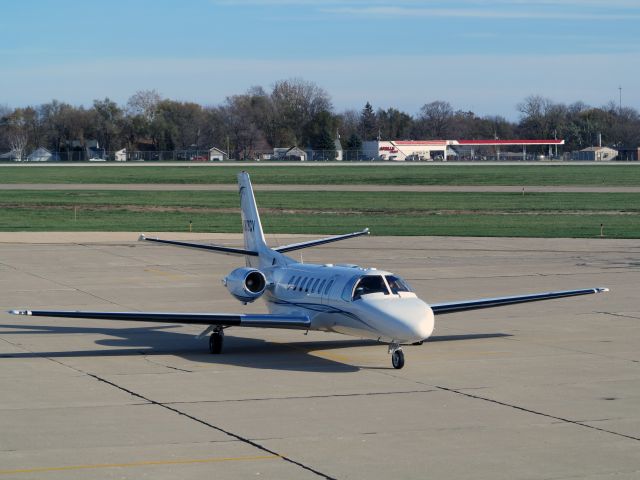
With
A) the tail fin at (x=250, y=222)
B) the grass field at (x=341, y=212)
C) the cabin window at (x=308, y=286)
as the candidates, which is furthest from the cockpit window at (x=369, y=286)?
the grass field at (x=341, y=212)

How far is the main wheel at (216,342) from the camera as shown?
21844 mm

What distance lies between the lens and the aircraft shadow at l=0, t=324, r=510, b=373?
20891 millimetres

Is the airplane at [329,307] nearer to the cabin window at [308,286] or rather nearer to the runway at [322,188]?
the cabin window at [308,286]

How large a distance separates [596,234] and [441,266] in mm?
15774

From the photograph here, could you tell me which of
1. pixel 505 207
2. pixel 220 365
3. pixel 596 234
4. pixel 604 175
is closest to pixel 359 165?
pixel 604 175

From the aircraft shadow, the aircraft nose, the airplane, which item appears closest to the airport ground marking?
the aircraft nose

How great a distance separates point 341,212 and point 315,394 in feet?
158

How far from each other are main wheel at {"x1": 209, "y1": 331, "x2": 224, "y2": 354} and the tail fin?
4.20 metres

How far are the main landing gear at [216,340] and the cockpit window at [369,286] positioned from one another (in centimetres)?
314

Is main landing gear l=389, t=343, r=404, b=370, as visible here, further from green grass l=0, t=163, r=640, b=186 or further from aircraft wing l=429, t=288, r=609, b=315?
green grass l=0, t=163, r=640, b=186

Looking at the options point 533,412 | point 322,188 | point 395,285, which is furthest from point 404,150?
point 533,412

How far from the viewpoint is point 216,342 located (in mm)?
21875

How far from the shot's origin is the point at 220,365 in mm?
20672

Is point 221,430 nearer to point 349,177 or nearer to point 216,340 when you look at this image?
point 216,340
